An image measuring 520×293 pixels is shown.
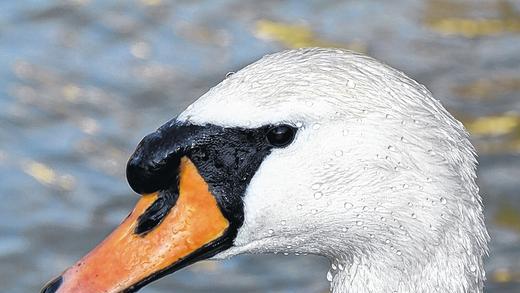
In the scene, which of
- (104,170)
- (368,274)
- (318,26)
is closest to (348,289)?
(368,274)

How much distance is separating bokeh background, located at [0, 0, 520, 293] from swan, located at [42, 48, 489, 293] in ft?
9.76

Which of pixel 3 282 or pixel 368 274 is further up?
pixel 368 274

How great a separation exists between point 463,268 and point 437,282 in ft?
0.25

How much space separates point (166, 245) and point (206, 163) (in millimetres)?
239

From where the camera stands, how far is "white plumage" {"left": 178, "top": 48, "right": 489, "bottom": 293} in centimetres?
334

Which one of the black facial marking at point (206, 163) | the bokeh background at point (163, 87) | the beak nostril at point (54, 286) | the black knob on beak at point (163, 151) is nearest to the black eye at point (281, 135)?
the black facial marking at point (206, 163)

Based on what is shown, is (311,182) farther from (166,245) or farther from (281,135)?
(166,245)

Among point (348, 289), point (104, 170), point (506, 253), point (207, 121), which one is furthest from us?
point (104, 170)

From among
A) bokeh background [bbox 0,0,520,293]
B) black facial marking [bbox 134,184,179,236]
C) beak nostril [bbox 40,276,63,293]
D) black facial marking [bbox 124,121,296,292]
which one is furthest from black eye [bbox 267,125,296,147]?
bokeh background [bbox 0,0,520,293]

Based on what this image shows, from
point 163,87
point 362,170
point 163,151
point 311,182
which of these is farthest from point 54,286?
point 163,87

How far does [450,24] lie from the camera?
8.35 meters

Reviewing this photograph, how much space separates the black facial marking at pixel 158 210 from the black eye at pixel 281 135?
0.98 ft

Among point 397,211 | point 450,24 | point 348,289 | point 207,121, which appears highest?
point 207,121

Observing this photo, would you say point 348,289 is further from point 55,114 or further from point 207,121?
point 55,114
